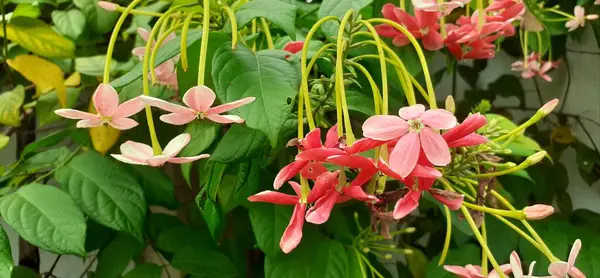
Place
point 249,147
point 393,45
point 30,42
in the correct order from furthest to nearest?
point 30,42 < point 393,45 < point 249,147

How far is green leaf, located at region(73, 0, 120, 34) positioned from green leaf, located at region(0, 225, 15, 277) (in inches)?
Answer: 15.4

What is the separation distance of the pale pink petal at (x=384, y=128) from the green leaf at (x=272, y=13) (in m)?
0.17

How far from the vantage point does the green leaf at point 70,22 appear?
0.80m

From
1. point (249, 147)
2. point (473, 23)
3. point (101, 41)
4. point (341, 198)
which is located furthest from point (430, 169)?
point (101, 41)

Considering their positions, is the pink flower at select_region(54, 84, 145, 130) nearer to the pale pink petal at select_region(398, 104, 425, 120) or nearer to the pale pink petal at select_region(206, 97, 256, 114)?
the pale pink petal at select_region(206, 97, 256, 114)

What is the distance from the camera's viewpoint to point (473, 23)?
0.55 metres

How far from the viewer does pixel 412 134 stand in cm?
30

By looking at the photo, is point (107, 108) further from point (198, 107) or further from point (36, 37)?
point (36, 37)

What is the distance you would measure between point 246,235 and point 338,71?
54cm

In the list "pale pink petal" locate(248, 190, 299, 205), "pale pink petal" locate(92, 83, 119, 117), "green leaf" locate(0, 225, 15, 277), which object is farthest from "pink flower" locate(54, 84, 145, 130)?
"green leaf" locate(0, 225, 15, 277)

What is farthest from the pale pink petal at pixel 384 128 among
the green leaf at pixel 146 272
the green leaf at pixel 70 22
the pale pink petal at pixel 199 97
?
the green leaf at pixel 70 22

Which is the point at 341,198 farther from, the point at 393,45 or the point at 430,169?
the point at 393,45

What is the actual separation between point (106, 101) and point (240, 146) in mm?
118

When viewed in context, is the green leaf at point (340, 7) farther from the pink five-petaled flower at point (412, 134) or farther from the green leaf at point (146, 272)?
the green leaf at point (146, 272)
